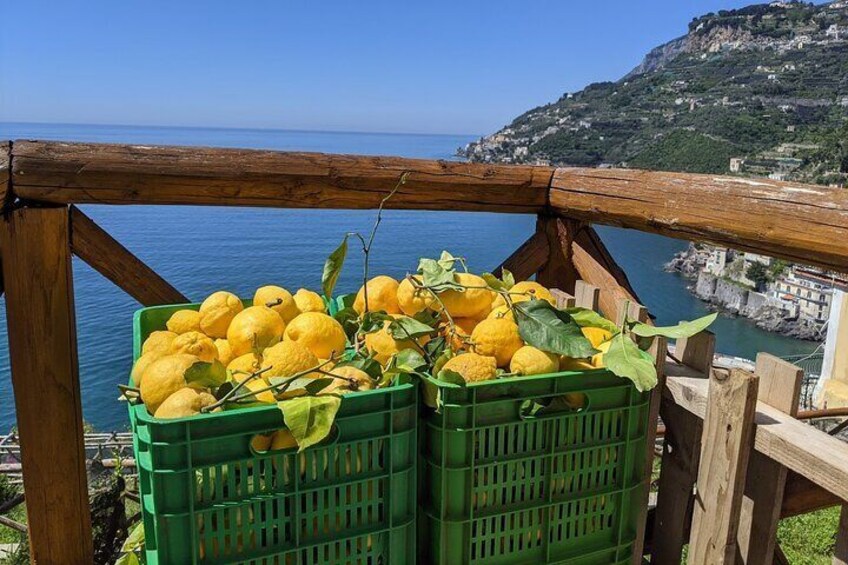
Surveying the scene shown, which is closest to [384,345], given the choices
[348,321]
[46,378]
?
[348,321]

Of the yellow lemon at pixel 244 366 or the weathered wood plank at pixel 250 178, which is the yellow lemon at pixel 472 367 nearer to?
the yellow lemon at pixel 244 366

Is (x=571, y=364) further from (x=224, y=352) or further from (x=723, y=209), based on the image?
(x=224, y=352)

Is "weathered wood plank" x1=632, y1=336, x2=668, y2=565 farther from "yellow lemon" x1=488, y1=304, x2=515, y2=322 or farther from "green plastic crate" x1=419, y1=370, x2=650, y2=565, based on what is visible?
"yellow lemon" x1=488, y1=304, x2=515, y2=322

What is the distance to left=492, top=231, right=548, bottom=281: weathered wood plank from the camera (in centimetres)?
202

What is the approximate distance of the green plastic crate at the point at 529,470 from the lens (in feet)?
3.64

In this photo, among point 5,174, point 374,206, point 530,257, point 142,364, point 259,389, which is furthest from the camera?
point 530,257

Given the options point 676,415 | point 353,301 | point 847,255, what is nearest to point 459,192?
point 353,301

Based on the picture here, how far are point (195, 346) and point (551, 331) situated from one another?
621 mm

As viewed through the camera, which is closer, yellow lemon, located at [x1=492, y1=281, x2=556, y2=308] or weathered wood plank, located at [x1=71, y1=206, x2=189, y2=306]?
yellow lemon, located at [x1=492, y1=281, x2=556, y2=308]

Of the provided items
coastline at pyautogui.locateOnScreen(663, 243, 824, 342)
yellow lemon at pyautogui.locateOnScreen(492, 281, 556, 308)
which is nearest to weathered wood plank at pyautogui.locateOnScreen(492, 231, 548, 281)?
yellow lemon at pyautogui.locateOnScreen(492, 281, 556, 308)

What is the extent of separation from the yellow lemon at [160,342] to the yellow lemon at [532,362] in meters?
0.61

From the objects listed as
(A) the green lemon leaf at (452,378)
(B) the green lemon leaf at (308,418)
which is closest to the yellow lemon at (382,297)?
(A) the green lemon leaf at (452,378)

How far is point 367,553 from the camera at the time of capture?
42.9 inches

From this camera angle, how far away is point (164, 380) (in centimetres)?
103
